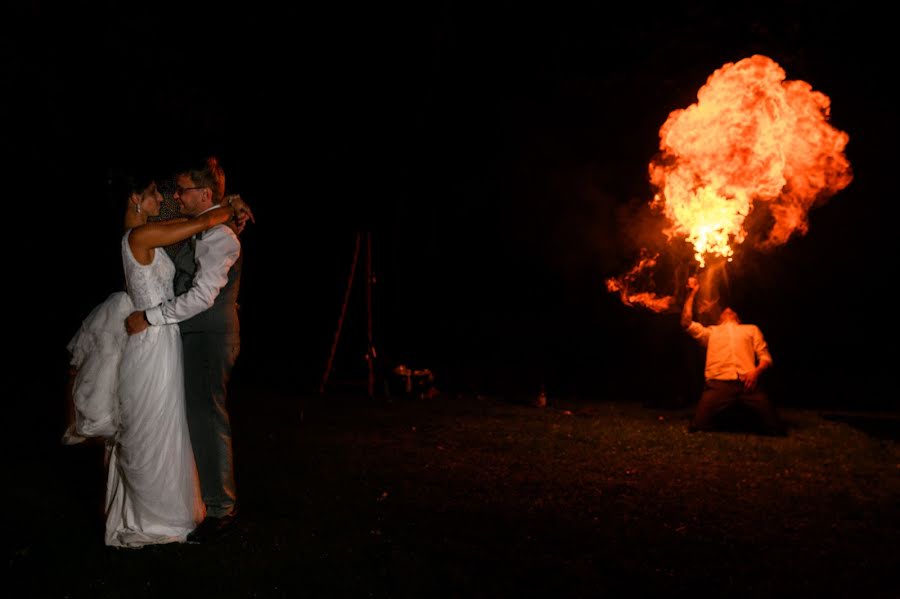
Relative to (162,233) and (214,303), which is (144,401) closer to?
(214,303)

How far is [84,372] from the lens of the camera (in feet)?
18.3

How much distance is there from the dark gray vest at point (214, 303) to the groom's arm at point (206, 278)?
0.61 feet

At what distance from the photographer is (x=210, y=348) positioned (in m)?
5.70

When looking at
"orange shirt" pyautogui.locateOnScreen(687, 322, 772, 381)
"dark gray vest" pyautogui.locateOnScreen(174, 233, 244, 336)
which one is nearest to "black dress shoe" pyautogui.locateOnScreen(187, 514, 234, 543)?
"dark gray vest" pyautogui.locateOnScreen(174, 233, 244, 336)

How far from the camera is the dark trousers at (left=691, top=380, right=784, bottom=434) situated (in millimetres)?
10594

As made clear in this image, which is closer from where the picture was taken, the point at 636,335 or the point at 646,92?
the point at 646,92

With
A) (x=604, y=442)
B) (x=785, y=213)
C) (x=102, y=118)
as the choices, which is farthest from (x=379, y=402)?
(x=102, y=118)

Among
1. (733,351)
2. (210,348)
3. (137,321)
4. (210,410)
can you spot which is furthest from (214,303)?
(733,351)

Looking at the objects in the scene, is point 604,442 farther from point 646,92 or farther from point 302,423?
point 646,92

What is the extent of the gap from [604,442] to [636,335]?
504 inches

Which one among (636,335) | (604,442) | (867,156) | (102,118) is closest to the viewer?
(604,442)

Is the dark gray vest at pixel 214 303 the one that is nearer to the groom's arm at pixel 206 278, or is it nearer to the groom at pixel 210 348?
the groom at pixel 210 348

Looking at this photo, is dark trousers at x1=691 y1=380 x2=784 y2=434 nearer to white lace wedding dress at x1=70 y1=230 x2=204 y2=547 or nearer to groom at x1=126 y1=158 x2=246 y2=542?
groom at x1=126 y1=158 x2=246 y2=542

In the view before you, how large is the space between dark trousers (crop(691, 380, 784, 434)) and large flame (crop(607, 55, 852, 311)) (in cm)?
178
